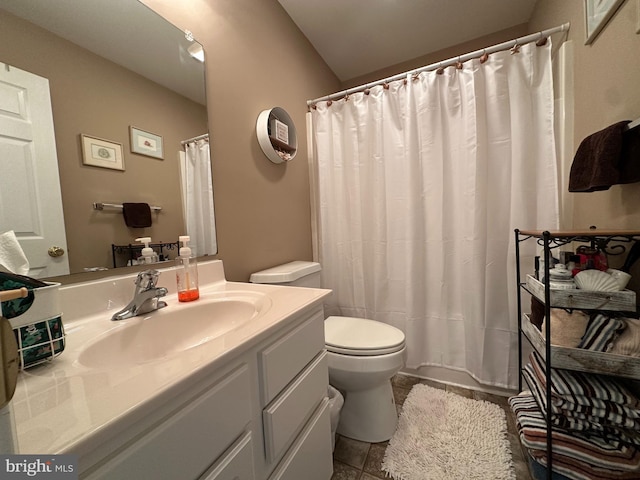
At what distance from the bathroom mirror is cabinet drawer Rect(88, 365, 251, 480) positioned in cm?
56

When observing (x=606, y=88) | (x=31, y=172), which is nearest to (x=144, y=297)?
(x=31, y=172)

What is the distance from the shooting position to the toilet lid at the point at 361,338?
108cm

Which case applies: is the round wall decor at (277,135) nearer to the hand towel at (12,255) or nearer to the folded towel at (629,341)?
the hand towel at (12,255)

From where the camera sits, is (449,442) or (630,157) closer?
(630,157)

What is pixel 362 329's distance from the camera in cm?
127

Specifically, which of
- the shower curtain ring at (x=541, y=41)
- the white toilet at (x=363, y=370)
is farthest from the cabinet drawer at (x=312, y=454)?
the shower curtain ring at (x=541, y=41)

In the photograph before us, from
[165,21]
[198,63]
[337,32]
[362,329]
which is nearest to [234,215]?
[198,63]

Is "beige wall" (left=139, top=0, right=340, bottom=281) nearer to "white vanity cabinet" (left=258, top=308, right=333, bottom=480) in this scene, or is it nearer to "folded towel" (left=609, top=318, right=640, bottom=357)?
"white vanity cabinet" (left=258, top=308, right=333, bottom=480)

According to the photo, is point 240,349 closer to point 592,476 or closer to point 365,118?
point 592,476

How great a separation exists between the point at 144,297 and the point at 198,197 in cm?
44

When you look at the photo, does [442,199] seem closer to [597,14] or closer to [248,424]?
[597,14]

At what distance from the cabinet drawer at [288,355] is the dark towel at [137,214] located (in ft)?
1.99

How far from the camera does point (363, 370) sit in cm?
106

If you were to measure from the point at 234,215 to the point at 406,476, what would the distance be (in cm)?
130
